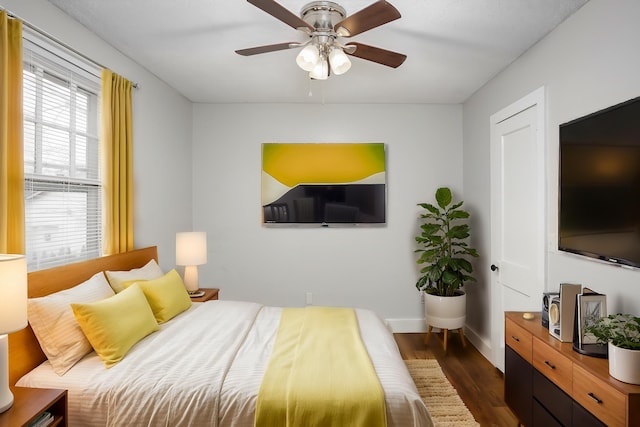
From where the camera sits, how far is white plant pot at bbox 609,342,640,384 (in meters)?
1.52

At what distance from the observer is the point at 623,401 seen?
1.46 metres

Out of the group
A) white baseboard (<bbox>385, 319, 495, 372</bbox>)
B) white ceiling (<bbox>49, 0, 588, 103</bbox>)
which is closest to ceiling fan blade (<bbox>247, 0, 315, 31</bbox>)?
white ceiling (<bbox>49, 0, 588, 103</bbox>)

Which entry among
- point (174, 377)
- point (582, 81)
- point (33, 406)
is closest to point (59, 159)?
point (33, 406)

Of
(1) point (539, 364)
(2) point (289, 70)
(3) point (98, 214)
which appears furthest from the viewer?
(2) point (289, 70)

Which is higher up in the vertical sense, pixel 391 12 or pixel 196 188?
pixel 391 12

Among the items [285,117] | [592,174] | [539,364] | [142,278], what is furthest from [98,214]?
[592,174]

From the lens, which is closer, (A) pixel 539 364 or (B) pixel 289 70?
(A) pixel 539 364

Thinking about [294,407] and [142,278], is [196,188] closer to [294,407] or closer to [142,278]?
[142,278]

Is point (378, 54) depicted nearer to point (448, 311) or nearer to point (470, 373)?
point (448, 311)

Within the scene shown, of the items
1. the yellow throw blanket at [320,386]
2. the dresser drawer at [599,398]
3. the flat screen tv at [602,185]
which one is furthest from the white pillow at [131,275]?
the flat screen tv at [602,185]

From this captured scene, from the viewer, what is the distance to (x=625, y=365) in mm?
1540

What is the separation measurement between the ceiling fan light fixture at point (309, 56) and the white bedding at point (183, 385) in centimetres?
178

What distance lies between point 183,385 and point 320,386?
0.66 meters

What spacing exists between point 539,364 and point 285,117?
3.43 metres
